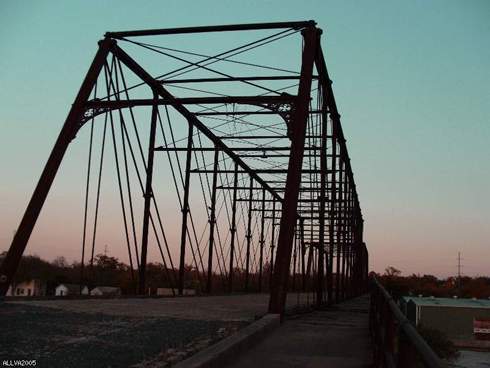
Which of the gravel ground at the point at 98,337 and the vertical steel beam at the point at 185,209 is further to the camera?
the vertical steel beam at the point at 185,209

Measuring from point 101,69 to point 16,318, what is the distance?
7.60 m

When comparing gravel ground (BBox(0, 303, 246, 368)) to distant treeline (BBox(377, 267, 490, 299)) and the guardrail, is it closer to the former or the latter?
the guardrail

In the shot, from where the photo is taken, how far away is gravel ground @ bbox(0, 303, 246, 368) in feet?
18.3

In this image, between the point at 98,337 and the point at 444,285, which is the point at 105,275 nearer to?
the point at 98,337

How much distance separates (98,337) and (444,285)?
562 feet

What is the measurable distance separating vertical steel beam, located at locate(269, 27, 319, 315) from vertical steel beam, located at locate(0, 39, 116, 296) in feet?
16.8

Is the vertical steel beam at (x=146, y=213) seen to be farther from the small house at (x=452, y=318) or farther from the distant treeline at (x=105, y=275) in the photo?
the small house at (x=452, y=318)

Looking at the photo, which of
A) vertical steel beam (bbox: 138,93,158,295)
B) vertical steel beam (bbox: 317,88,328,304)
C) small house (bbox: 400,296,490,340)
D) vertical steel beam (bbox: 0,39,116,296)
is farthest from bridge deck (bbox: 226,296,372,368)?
small house (bbox: 400,296,490,340)

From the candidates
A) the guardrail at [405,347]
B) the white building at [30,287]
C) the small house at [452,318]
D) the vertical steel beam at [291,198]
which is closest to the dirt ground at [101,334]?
the vertical steel beam at [291,198]

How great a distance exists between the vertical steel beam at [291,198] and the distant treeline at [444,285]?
344ft

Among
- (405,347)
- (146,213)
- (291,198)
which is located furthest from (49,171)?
(405,347)

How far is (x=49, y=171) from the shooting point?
12.8m

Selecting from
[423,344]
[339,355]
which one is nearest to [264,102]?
[339,355]

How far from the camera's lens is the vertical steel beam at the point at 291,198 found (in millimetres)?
10915
